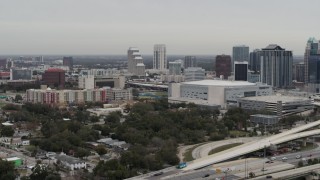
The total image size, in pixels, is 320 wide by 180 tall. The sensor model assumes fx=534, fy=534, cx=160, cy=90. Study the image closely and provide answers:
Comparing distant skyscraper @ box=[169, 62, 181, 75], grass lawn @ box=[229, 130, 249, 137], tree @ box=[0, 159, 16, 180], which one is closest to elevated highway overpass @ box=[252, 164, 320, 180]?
tree @ box=[0, 159, 16, 180]

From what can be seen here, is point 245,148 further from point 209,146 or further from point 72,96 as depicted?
point 72,96

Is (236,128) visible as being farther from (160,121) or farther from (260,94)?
(260,94)

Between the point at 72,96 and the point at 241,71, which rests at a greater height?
the point at 241,71

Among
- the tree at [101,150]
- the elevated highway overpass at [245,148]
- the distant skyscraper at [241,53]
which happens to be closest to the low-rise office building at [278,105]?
the elevated highway overpass at [245,148]

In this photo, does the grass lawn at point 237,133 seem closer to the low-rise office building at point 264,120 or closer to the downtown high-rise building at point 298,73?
the low-rise office building at point 264,120

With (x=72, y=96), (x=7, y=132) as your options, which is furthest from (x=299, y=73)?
(x=7, y=132)

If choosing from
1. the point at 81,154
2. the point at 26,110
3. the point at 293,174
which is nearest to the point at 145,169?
the point at 81,154
